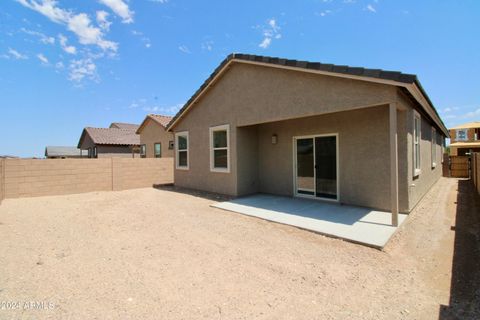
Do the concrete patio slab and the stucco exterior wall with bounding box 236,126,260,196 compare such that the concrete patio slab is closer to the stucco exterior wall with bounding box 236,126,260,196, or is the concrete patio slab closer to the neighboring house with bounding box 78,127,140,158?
the stucco exterior wall with bounding box 236,126,260,196

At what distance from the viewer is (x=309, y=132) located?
848cm

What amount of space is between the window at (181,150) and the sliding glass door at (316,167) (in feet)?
19.1

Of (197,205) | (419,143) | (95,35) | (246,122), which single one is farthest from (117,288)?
(95,35)

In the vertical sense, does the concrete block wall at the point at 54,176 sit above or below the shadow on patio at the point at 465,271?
above

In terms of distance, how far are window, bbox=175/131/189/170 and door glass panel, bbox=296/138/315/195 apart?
230 inches

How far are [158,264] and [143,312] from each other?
123cm

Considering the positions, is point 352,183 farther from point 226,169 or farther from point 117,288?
point 117,288

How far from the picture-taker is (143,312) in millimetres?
2666

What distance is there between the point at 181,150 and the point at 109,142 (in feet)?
58.3

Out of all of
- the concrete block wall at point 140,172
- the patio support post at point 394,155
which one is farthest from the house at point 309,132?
the concrete block wall at point 140,172

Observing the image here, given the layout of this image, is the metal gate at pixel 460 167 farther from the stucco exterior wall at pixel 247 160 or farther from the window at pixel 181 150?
the window at pixel 181 150

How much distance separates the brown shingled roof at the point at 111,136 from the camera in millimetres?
25922

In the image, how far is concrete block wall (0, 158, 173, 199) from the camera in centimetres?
960

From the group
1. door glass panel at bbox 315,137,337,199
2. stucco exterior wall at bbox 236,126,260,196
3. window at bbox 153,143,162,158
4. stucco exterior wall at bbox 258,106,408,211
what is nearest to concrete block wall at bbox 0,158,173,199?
stucco exterior wall at bbox 236,126,260,196
